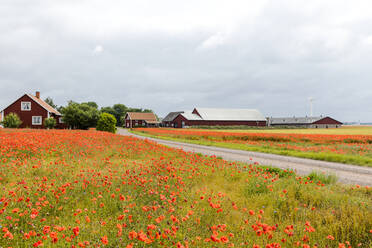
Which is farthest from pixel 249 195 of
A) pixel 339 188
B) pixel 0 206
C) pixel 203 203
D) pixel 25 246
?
pixel 0 206

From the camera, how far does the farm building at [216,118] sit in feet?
299

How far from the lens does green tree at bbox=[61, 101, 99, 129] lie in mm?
48656

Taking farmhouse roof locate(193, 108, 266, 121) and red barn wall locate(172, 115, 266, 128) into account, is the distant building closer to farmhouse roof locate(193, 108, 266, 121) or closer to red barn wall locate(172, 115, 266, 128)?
red barn wall locate(172, 115, 266, 128)

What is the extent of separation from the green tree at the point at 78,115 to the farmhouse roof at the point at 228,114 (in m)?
49.2

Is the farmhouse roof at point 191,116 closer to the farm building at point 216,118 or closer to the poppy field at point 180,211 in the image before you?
the farm building at point 216,118

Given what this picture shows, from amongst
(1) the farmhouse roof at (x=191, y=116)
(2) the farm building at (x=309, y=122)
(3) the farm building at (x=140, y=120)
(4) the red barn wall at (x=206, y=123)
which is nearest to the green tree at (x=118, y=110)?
(3) the farm building at (x=140, y=120)

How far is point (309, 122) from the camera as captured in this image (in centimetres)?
11500

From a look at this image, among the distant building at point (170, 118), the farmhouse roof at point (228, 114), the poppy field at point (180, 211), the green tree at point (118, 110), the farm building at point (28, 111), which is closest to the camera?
the poppy field at point (180, 211)

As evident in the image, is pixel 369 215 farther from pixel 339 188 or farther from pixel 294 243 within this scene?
pixel 339 188

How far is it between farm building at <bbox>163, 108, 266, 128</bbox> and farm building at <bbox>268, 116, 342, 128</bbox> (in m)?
19.7

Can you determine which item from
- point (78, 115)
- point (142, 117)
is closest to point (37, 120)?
point (78, 115)

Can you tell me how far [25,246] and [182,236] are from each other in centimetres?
236

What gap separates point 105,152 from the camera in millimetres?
13367

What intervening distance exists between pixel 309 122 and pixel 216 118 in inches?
2035
